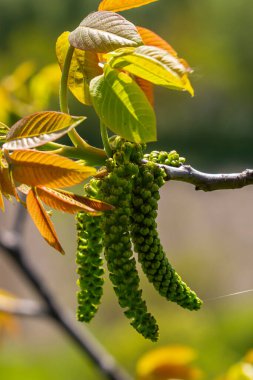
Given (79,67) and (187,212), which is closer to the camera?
(79,67)

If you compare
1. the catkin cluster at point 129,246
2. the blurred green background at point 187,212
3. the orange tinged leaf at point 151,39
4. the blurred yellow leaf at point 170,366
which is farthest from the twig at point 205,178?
the blurred green background at point 187,212

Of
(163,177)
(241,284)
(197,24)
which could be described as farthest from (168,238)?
(163,177)

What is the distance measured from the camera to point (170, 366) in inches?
61.9

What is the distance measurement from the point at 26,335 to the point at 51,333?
0.74 ft

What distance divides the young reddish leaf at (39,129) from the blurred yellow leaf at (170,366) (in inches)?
36.8

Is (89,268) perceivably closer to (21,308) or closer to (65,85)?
(65,85)

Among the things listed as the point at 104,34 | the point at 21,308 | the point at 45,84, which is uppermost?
the point at 104,34

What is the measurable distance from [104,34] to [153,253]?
21 cm

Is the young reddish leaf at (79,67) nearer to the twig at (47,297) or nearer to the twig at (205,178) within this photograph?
the twig at (205,178)

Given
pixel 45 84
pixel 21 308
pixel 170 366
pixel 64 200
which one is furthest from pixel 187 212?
pixel 64 200

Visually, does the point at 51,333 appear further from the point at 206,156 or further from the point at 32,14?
the point at 32,14

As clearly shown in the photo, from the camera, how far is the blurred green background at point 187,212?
3656mm

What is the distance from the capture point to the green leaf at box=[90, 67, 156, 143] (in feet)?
2.40

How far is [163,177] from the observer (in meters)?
0.76
